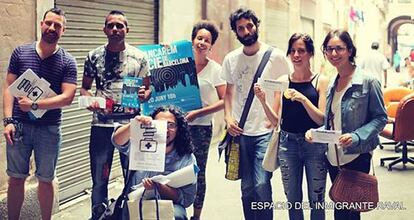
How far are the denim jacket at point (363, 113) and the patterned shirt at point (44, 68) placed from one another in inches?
85.1

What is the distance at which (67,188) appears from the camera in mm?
6707

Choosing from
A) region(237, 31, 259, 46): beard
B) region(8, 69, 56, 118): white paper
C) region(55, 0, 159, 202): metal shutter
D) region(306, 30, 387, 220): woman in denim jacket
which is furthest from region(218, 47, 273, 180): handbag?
region(55, 0, 159, 202): metal shutter

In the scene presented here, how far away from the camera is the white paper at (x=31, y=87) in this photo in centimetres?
462

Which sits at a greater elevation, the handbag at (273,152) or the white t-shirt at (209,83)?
the white t-shirt at (209,83)

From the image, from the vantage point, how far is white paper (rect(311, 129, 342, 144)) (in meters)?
4.04

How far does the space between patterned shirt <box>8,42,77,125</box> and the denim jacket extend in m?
2.16

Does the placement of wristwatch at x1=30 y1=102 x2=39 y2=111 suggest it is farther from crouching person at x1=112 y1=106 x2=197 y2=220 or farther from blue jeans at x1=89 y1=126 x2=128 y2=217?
crouching person at x1=112 y1=106 x2=197 y2=220

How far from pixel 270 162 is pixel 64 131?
2779 millimetres

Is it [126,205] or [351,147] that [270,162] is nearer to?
[351,147]

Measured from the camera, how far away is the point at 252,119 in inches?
194

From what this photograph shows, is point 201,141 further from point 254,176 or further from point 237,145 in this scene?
point 254,176

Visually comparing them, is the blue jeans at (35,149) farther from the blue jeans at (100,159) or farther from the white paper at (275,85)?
the white paper at (275,85)

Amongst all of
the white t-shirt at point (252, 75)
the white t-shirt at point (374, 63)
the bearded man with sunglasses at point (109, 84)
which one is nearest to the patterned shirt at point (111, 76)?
the bearded man with sunglasses at point (109, 84)

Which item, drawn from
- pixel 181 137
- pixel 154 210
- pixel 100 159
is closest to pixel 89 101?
pixel 100 159
